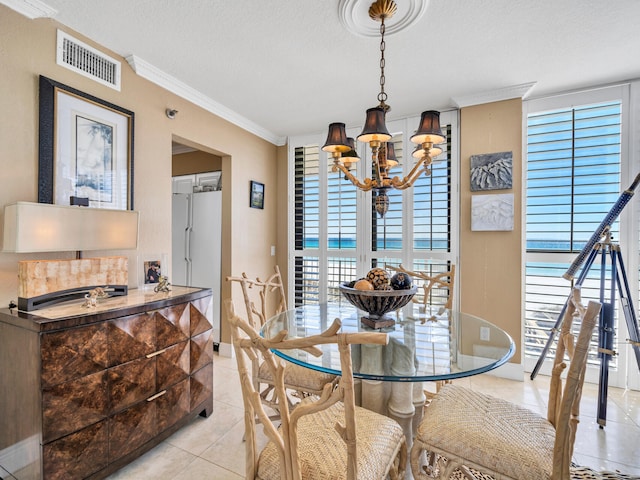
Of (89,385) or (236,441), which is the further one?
(236,441)

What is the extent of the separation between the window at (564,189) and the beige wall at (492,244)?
18cm

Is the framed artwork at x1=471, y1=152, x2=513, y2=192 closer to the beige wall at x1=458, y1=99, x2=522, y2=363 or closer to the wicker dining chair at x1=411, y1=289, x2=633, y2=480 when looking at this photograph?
the beige wall at x1=458, y1=99, x2=522, y2=363

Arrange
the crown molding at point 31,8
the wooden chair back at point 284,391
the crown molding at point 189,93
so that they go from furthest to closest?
the crown molding at point 189,93 → the crown molding at point 31,8 → the wooden chair back at point 284,391

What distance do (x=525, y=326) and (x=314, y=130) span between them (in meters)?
3.07

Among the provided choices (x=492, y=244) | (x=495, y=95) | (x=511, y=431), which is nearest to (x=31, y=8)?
(x=511, y=431)

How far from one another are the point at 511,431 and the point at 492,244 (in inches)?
82.0

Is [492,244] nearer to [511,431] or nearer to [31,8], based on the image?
[511,431]

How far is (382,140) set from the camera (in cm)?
166

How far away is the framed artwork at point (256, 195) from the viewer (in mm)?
3715

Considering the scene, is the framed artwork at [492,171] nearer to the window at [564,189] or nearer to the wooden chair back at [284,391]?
the window at [564,189]

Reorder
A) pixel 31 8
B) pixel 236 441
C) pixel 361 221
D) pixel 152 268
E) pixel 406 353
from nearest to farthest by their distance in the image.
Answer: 1. pixel 406 353
2. pixel 31 8
3. pixel 236 441
4. pixel 152 268
5. pixel 361 221

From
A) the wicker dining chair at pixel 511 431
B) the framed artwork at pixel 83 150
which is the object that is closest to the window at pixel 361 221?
the wicker dining chair at pixel 511 431

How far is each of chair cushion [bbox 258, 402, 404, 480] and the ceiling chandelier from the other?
45.1 inches

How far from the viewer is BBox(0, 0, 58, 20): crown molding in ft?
5.65
